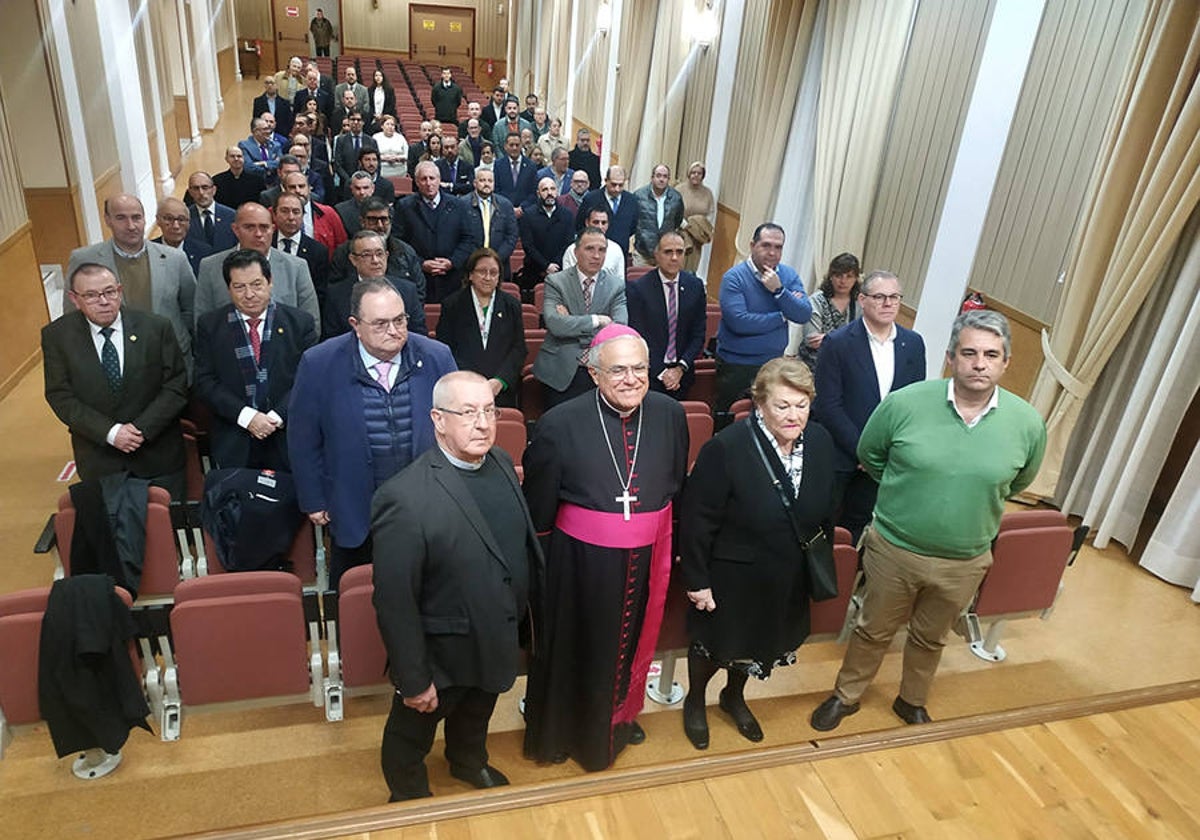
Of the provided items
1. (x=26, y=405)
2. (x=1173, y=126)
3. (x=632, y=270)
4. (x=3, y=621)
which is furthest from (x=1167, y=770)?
(x=26, y=405)

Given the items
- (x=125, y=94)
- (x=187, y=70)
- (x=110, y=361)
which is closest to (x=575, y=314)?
(x=110, y=361)

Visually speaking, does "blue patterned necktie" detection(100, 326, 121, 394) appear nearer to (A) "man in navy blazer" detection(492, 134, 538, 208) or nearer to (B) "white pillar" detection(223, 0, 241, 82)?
(A) "man in navy blazer" detection(492, 134, 538, 208)

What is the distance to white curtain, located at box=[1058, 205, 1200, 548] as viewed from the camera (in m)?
4.29

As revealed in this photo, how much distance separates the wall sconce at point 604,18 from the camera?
44.4 feet

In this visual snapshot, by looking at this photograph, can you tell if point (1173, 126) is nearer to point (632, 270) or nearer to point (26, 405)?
point (632, 270)

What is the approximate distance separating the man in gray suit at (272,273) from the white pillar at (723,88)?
5907mm

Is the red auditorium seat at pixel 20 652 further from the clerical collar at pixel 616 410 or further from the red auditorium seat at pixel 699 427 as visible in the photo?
the red auditorium seat at pixel 699 427

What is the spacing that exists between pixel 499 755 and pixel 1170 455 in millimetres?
4250

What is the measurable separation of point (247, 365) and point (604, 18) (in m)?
12.2

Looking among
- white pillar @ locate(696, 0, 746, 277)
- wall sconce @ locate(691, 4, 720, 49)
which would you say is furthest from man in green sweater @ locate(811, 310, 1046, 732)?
wall sconce @ locate(691, 4, 720, 49)

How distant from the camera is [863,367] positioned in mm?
3562

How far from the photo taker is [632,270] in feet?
22.3

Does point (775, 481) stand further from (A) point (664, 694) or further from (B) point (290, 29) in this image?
(B) point (290, 29)

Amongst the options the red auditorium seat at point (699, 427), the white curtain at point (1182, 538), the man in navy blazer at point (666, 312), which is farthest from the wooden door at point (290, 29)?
the white curtain at point (1182, 538)
